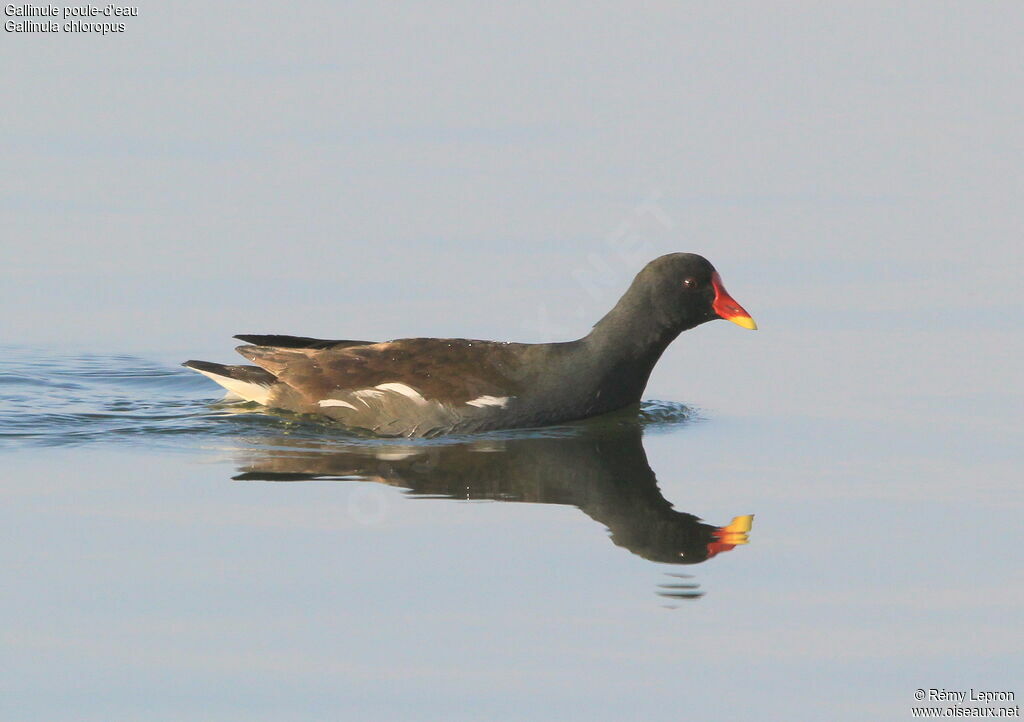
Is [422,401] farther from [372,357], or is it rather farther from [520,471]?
[520,471]

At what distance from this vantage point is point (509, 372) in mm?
10891

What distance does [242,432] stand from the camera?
10930 millimetres

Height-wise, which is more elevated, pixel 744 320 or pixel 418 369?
pixel 744 320

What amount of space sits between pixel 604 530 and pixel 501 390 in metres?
2.71

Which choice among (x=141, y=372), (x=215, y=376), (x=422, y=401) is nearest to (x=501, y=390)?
(x=422, y=401)

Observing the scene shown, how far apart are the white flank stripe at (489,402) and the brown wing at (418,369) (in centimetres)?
3

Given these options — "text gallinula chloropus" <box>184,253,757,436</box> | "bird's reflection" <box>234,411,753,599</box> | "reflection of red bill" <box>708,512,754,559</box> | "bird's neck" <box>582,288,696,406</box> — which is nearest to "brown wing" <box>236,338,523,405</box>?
"text gallinula chloropus" <box>184,253,757,436</box>


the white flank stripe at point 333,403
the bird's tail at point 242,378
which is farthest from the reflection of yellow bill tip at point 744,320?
the bird's tail at point 242,378

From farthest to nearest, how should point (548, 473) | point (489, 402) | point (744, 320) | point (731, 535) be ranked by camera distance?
point (744, 320), point (489, 402), point (548, 473), point (731, 535)

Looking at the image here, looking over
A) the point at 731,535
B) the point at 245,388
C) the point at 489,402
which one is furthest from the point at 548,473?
the point at 245,388

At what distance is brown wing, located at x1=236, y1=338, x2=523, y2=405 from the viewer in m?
10.8

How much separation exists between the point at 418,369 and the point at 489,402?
61 centimetres

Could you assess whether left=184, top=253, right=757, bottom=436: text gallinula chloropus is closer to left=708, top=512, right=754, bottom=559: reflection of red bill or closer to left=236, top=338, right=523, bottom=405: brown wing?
left=236, top=338, right=523, bottom=405: brown wing

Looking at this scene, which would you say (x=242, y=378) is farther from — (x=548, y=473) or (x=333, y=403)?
(x=548, y=473)
